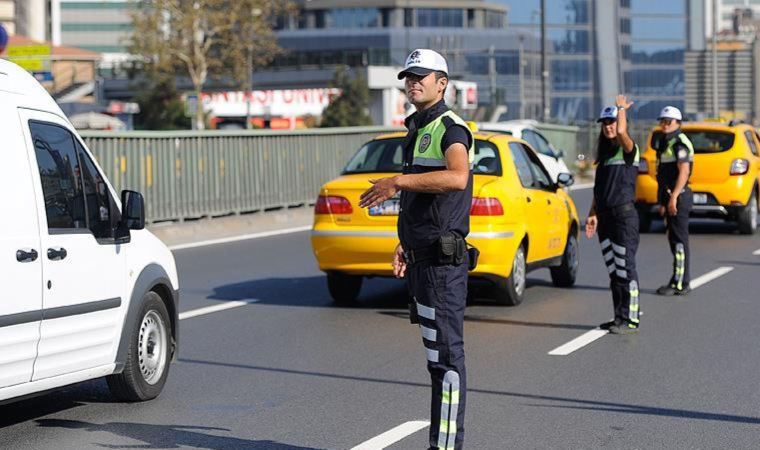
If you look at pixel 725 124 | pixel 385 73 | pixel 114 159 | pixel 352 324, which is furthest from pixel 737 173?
pixel 385 73

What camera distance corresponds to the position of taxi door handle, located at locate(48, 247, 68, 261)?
292 inches

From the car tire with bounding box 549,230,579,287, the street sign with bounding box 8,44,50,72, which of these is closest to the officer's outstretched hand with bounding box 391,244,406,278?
the car tire with bounding box 549,230,579,287

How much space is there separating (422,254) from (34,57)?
2061 centimetres

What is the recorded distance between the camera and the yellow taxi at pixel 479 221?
12.7m

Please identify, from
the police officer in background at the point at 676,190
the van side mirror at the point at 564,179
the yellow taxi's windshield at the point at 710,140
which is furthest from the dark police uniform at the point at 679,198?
the yellow taxi's windshield at the point at 710,140

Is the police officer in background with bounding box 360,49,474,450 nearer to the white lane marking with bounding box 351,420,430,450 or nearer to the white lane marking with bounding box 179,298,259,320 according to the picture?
the white lane marking with bounding box 351,420,430,450

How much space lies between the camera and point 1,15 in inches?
6083

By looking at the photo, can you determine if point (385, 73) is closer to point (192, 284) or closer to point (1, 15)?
point (1, 15)

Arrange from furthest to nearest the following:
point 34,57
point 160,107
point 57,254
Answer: point 160,107 < point 34,57 < point 57,254

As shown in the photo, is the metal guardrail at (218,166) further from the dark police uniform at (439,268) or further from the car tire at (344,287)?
the dark police uniform at (439,268)

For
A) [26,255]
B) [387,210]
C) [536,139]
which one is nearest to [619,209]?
[387,210]

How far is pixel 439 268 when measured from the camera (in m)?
6.36

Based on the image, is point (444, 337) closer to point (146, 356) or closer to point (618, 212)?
point (146, 356)

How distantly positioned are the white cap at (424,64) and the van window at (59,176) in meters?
2.18
